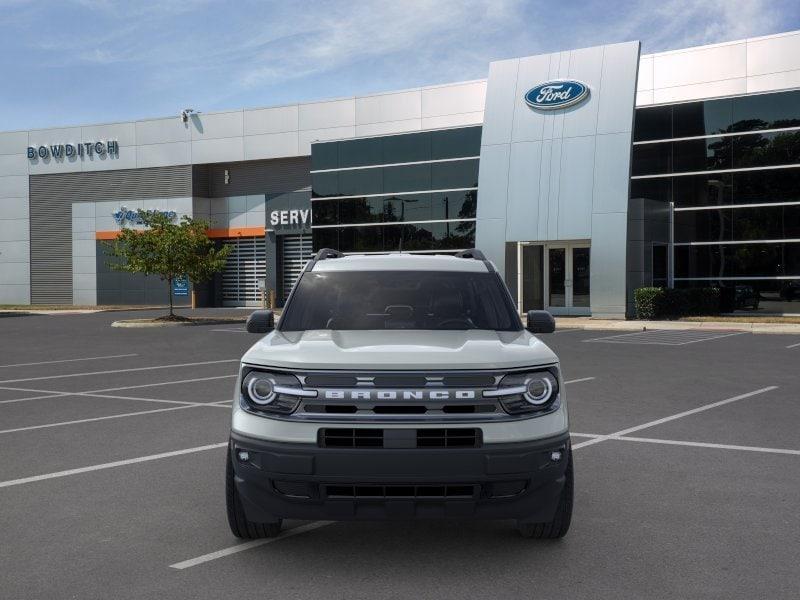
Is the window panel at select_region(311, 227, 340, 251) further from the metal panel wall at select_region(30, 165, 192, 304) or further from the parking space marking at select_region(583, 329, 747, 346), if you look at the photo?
the parking space marking at select_region(583, 329, 747, 346)

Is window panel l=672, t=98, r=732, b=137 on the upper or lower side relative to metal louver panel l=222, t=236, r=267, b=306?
upper

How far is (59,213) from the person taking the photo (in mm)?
48875

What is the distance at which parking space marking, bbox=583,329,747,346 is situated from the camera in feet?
68.4

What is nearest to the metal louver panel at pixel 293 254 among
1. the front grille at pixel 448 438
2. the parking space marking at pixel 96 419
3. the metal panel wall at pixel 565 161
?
the metal panel wall at pixel 565 161

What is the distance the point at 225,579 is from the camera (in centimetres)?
439

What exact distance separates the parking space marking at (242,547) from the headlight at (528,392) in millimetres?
1614

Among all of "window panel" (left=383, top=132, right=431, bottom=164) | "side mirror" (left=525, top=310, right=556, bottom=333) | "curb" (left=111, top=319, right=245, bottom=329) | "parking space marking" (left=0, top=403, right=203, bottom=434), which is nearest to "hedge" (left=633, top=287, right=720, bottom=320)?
"window panel" (left=383, top=132, right=431, bottom=164)

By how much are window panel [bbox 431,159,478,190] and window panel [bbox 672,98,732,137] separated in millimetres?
7927

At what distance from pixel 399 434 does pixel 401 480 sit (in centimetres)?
22

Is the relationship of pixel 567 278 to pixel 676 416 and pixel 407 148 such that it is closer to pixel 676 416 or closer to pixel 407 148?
pixel 407 148

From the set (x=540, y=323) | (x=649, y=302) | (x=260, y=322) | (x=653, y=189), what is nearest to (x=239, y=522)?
(x=260, y=322)

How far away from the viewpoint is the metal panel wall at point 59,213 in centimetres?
4725

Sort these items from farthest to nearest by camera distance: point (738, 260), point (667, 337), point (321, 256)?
point (738, 260) → point (667, 337) → point (321, 256)

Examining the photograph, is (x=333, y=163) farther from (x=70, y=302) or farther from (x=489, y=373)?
(x=489, y=373)
